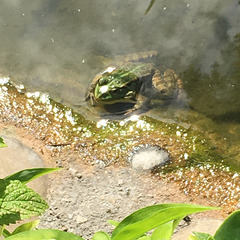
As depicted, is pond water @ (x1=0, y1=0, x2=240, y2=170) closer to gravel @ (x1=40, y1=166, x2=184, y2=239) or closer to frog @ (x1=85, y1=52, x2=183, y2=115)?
frog @ (x1=85, y1=52, x2=183, y2=115)

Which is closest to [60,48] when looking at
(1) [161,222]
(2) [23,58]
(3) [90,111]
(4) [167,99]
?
(2) [23,58]

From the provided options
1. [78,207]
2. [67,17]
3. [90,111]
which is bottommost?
[78,207]

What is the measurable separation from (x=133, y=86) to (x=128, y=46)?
399mm

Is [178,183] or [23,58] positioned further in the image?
[23,58]

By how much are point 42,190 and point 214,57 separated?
1972mm

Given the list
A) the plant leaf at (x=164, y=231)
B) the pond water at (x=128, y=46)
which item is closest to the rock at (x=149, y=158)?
the pond water at (x=128, y=46)

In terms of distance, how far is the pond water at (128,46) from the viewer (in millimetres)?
3762

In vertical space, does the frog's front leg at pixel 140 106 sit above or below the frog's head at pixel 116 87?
below

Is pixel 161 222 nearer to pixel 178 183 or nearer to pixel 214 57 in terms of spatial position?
pixel 178 183

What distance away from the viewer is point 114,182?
3.17 meters

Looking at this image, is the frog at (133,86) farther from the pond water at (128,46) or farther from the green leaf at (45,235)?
the green leaf at (45,235)

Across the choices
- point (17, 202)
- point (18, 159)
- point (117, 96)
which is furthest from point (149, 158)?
point (17, 202)

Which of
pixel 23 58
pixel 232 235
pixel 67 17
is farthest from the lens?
pixel 67 17

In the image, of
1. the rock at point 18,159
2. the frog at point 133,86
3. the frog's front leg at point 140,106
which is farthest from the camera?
the frog at point 133,86
